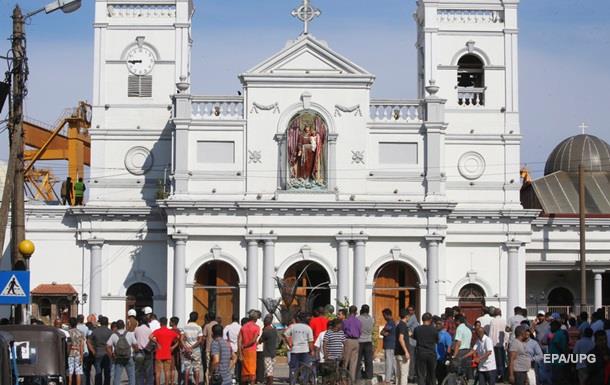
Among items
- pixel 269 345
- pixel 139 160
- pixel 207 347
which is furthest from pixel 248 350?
pixel 139 160

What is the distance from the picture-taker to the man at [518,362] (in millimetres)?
29766

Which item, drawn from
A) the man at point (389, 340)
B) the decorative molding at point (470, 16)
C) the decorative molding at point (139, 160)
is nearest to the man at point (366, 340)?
the man at point (389, 340)

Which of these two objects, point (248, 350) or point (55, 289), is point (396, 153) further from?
point (248, 350)

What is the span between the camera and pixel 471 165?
2121 inches

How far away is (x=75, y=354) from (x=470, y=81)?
27.1 metres

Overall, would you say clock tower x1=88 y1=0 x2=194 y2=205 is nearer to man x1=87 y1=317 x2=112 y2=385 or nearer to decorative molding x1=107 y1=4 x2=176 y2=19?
decorative molding x1=107 y1=4 x2=176 y2=19

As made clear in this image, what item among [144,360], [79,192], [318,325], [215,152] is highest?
[215,152]

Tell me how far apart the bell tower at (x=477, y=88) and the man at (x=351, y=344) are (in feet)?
72.6

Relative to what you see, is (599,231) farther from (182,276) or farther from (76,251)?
(76,251)

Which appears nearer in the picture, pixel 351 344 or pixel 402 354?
pixel 351 344

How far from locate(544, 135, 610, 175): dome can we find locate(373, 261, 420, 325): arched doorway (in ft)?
50.5

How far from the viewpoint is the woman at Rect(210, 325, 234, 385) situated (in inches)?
1205

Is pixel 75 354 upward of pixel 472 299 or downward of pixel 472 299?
downward

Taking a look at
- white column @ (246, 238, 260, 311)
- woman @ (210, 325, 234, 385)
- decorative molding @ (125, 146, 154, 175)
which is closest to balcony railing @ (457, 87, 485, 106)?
white column @ (246, 238, 260, 311)
